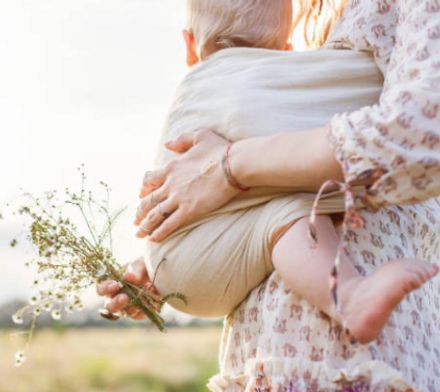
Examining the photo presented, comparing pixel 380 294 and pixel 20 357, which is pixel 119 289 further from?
pixel 380 294

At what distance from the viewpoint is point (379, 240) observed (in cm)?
174

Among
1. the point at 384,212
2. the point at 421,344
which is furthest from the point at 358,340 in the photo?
Result: the point at 384,212

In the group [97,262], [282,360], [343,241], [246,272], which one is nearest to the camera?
[343,241]

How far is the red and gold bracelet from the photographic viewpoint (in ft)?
5.82

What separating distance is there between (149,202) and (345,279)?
1.76 ft

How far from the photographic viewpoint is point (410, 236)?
1.83 metres

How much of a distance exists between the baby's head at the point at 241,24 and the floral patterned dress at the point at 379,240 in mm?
218

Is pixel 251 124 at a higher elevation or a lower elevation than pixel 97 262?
higher

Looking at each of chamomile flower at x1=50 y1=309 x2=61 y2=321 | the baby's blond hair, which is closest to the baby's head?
the baby's blond hair

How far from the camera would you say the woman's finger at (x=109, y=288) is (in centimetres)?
199

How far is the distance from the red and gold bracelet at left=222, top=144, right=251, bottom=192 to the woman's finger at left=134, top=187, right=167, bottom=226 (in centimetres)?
19

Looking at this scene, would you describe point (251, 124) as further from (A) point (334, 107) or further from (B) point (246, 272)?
(B) point (246, 272)

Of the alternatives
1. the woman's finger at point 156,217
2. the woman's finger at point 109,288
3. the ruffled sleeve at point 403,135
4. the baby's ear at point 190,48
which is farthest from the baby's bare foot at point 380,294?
the baby's ear at point 190,48

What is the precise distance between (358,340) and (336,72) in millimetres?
540
